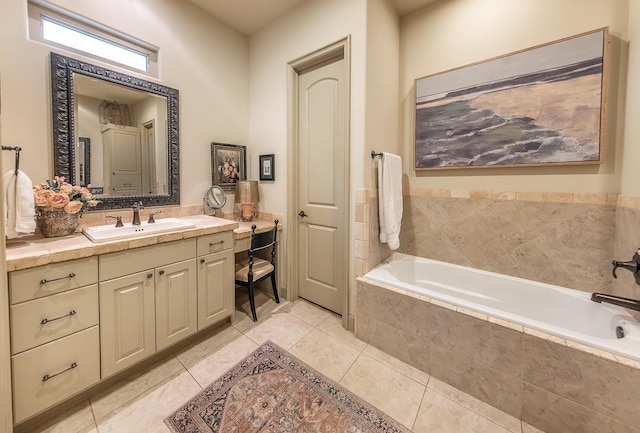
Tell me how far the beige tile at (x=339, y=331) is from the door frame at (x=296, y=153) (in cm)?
6

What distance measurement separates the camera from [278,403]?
146cm

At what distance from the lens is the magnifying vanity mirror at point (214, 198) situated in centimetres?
251

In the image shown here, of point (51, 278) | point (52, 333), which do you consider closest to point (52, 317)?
point (52, 333)

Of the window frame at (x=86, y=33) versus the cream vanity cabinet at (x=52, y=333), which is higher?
the window frame at (x=86, y=33)

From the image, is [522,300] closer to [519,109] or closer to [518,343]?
[518,343]

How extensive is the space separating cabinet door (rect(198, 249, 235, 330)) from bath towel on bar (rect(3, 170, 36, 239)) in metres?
0.91

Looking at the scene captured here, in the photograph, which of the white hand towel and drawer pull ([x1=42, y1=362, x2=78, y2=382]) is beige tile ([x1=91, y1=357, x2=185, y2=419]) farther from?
the white hand towel

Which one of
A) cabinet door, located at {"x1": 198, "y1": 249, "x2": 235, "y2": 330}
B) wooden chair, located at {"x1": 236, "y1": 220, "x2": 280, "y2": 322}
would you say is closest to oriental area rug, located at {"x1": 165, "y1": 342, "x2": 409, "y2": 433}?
cabinet door, located at {"x1": 198, "y1": 249, "x2": 235, "y2": 330}

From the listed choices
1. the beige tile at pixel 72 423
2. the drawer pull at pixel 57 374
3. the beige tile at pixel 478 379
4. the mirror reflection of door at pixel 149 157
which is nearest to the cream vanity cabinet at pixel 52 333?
the drawer pull at pixel 57 374

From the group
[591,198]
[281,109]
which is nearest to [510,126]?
[591,198]

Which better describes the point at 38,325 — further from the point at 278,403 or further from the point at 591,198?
the point at 591,198

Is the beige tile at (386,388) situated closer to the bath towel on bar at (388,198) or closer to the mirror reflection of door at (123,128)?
the bath towel on bar at (388,198)

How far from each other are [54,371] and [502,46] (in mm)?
3582

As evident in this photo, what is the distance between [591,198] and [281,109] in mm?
2593
